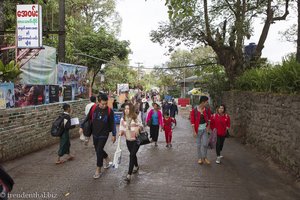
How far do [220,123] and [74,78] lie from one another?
8.52 m

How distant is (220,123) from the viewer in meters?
8.91

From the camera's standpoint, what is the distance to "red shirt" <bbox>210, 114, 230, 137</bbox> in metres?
8.92

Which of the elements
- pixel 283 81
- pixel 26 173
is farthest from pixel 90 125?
pixel 283 81

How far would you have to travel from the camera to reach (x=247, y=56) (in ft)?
56.5

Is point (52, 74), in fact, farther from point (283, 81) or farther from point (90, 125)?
point (283, 81)

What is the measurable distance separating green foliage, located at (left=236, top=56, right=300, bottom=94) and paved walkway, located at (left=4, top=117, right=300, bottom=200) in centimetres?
205

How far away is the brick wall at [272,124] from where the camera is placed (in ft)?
24.7

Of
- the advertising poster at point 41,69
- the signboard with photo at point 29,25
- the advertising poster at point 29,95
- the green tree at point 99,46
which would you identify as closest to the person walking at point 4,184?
the advertising poster at point 29,95

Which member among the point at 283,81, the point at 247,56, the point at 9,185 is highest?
the point at 247,56

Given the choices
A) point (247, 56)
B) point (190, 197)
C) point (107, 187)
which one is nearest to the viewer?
point (190, 197)

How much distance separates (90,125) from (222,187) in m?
3.17

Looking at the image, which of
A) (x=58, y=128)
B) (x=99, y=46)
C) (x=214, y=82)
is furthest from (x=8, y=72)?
(x=99, y=46)

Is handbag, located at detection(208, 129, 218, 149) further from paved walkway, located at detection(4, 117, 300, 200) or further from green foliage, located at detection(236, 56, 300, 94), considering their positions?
green foliage, located at detection(236, 56, 300, 94)

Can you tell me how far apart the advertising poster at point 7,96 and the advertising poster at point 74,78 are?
4.26m
